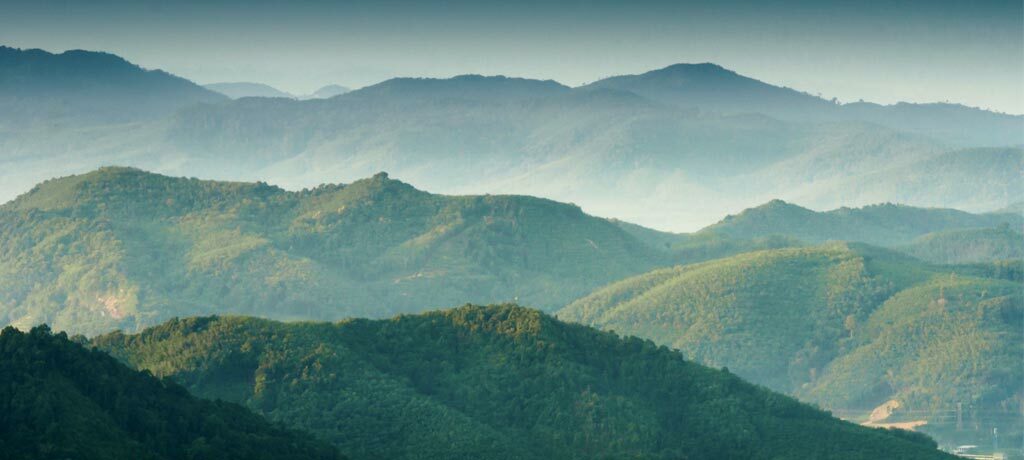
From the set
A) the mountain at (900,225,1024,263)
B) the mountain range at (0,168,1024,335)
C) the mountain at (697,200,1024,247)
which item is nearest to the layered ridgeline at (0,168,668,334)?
the mountain range at (0,168,1024,335)

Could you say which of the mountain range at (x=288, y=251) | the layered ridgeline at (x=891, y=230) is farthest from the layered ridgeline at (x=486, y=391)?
the layered ridgeline at (x=891, y=230)

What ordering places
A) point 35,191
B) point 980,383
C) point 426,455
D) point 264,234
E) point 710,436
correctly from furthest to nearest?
point 35,191
point 264,234
point 980,383
point 710,436
point 426,455

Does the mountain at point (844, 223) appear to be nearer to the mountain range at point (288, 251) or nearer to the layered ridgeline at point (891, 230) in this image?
the layered ridgeline at point (891, 230)

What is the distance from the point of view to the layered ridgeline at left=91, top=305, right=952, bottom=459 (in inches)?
2197

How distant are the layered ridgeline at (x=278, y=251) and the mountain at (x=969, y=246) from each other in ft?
81.8

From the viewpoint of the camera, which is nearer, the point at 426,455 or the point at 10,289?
the point at 426,455

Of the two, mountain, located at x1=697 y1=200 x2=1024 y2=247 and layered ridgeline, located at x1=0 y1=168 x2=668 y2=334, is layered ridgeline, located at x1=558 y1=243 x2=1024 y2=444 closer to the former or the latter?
layered ridgeline, located at x1=0 y1=168 x2=668 y2=334

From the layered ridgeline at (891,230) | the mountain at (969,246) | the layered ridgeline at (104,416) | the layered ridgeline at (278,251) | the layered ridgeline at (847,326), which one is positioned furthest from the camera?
the layered ridgeline at (891,230)

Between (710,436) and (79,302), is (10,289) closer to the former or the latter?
(79,302)

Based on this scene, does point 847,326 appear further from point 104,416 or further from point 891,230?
point 891,230

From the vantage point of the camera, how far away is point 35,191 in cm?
13550

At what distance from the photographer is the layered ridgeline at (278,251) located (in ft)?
371

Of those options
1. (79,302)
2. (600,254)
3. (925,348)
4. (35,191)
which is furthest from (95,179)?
(925,348)

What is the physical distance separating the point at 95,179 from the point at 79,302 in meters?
17.8
